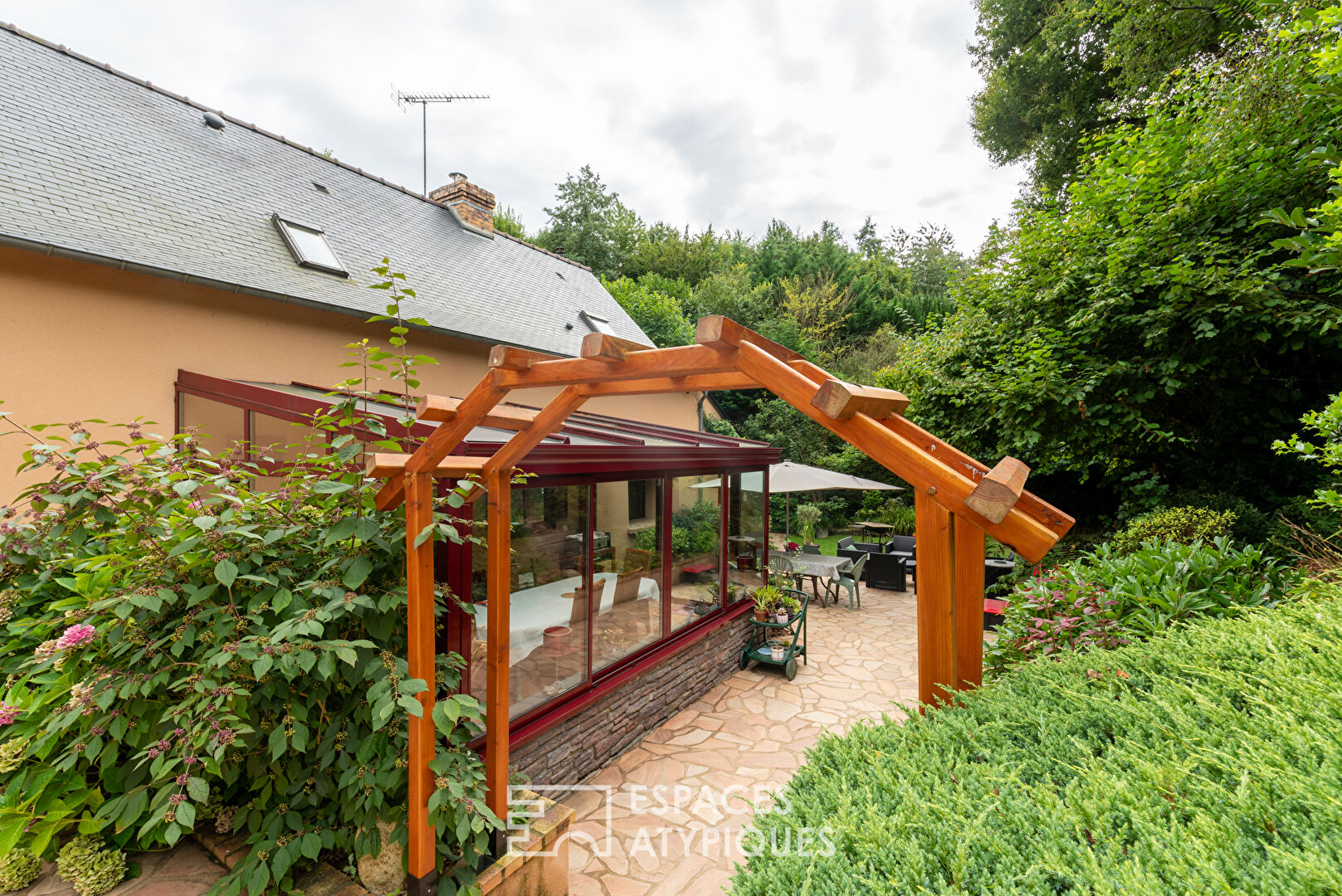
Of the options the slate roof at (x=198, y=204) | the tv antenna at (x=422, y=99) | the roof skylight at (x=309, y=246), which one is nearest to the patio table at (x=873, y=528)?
the slate roof at (x=198, y=204)

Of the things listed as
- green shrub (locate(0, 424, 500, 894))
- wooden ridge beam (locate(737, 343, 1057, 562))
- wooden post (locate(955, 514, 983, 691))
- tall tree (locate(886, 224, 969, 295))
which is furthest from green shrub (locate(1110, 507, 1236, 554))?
tall tree (locate(886, 224, 969, 295))

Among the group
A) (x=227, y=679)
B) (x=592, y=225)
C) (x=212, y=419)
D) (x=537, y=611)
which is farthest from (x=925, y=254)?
(x=227, y=679)

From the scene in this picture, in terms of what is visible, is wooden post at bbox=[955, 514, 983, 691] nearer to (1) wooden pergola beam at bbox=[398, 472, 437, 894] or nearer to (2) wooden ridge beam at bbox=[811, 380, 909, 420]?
(2) wooden ridge beam at bbox=[811, 380, 909, 420]

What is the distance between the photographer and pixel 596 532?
4.43 metres

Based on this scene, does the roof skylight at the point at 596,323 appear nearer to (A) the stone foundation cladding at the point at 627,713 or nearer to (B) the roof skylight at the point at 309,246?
(B) the roof skylight at the point at 309,246

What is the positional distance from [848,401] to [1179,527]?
616 centimetres

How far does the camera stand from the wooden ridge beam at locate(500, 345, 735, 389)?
5.84ft

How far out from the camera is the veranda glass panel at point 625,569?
4.49 meters

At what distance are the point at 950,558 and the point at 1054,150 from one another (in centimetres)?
1166

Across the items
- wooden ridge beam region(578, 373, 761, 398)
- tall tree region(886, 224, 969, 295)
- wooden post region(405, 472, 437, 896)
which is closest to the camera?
wooden ridge beam region(578, 373, 761, 398)

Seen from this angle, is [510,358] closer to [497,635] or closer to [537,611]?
[497,635]

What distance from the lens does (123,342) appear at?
15.6ft

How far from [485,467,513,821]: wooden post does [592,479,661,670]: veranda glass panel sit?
162cm


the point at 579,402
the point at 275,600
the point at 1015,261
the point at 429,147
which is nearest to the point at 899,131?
the point at 1015,261
